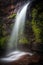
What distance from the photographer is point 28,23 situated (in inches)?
332

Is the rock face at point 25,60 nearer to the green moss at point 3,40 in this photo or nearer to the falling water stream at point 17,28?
the falling water stream at point 17,28

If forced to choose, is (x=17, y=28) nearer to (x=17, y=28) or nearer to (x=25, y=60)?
(x=17, y=28)

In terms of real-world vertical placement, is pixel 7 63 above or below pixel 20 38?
below

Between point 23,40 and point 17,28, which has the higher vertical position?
point 17,28

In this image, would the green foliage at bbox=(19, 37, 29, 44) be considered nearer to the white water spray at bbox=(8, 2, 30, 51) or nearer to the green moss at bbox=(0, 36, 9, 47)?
the white water spray at bbox=(8, 2, 30, 51)

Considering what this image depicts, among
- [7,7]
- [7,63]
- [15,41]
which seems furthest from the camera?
[7,7]

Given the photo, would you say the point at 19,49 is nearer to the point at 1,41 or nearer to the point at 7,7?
the point at 1,41

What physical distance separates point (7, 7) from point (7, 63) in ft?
12.7

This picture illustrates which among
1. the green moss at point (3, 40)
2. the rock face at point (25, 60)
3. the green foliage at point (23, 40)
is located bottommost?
the rock face at point (25, 60)

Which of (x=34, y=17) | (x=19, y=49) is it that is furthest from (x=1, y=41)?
(x=34, y=17)

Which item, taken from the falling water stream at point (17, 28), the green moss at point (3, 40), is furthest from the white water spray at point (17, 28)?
the green moss at point (3, 40)

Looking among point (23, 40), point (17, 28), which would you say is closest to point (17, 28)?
point (17, 28)

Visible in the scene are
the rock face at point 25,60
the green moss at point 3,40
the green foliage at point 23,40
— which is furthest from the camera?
the green moss at point 3,40

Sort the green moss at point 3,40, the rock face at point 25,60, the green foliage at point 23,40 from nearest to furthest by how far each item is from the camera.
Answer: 1. the rock face at point 25,60
2. the green foliage at point 23,40
3. the green moss at point 3,40
